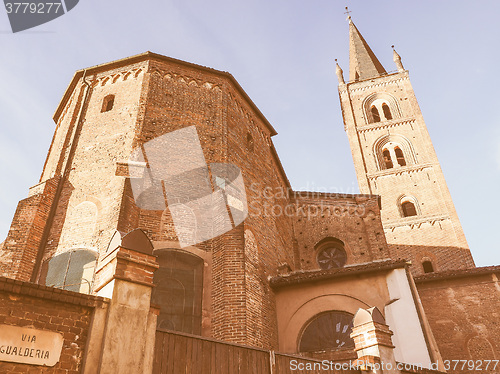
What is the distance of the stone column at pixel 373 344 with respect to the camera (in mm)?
7574

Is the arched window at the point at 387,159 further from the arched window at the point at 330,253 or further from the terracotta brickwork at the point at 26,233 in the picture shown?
the terracotta brickwork at the point at 26,233

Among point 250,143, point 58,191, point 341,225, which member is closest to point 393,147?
point 341,225

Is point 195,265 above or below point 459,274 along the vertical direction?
below

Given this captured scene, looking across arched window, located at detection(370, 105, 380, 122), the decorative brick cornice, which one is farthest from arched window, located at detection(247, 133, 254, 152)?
arched window, located at detection(370, 105, 380, 122)

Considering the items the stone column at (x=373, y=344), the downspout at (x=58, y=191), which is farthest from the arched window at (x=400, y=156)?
the stone column at (x=373, y=344)

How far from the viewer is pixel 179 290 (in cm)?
945

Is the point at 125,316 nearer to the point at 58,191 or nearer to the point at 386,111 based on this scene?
the point at 58,191

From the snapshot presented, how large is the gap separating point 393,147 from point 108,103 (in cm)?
2168

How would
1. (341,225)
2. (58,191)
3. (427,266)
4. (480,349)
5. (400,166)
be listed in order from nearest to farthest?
(58,191) < (480,349) < (341,225) < (427,266) < (400,166)

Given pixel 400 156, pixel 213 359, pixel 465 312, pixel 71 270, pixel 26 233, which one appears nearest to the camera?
pixel 213 359

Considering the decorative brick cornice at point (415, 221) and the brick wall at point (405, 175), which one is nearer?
the brick wall at point (405, 175)

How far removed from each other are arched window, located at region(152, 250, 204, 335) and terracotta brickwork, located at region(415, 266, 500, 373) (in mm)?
8058

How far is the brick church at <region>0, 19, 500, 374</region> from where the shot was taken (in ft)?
16.9

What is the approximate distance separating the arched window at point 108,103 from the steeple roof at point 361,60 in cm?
2597
